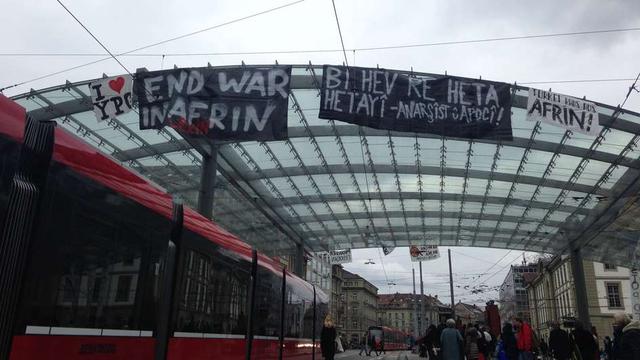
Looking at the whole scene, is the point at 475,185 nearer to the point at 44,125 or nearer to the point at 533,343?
the point at 533,343

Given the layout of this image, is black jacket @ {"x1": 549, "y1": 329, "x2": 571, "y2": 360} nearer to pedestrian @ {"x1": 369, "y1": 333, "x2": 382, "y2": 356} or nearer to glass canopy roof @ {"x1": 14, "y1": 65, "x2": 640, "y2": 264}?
glass canopy roof @ {"x1": 14, "y1": 65, "x2": 640, "y2": 264}

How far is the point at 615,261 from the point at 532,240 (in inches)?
223

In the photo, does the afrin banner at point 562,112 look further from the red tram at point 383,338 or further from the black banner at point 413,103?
the red tram at point 383,338

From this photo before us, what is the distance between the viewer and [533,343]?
1731cm

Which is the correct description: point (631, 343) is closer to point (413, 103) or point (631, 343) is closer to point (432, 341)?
point (413, 103)

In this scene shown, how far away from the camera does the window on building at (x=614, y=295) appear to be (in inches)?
2015


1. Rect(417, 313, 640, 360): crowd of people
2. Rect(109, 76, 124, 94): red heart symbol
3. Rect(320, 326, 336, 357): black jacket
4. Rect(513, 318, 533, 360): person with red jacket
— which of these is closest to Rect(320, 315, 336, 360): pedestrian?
Rect(320, 326, 336, 357): black jacket

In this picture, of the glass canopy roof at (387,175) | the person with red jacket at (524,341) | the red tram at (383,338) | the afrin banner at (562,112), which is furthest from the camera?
the red tram at (383,338)

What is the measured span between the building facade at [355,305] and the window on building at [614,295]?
6090 centimetres

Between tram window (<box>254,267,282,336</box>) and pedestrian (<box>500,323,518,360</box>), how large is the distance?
20.6 feet

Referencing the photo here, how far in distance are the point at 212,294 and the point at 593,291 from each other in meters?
50.5

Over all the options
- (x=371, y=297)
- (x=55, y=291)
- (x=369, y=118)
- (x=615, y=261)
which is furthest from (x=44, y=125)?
(x=371, y=297)

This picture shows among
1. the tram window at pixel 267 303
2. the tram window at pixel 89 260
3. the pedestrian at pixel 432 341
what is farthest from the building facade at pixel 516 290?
the tram window at pixel 89 260

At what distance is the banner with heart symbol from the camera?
15.1 metres
